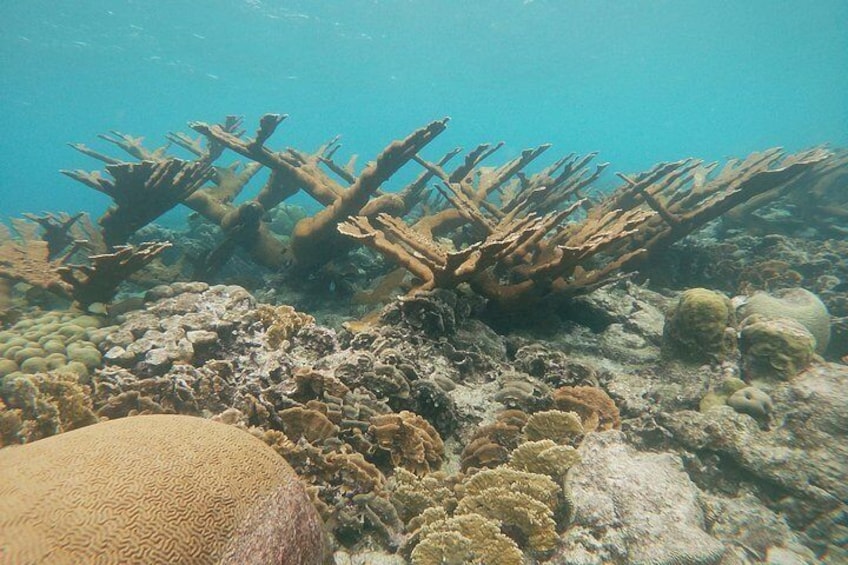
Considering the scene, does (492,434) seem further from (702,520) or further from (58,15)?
(58,15)

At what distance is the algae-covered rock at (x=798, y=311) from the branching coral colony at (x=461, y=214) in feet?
4.52

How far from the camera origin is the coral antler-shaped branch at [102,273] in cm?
474

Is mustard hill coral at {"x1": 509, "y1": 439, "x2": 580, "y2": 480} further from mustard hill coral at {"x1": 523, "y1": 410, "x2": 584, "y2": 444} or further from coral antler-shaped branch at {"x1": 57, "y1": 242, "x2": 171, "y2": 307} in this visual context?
coral antler-shaped branch at {"x1": 57, "y1": 242, "x2": 171, "y2": 307}

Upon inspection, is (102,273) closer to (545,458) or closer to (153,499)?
(153,499)

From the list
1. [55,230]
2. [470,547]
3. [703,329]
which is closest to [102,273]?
[55,230]

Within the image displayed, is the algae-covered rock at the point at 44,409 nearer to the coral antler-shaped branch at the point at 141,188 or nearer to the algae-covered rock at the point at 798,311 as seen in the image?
the coral antler-shaped branch at the point at 141,188

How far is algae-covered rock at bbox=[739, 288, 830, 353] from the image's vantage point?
4.52 metres

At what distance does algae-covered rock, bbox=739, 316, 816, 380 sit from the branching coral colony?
1471mm

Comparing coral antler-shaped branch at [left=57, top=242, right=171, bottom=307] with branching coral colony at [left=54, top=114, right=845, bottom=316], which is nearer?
branching coral colony at [left=54, top=114, right=845, bottom=316]

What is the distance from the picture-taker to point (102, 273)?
15.9ft

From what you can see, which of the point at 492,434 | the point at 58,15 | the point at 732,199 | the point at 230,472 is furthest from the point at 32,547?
the point at 58,15

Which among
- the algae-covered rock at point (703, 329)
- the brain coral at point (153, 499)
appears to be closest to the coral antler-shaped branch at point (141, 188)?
the brain coral at point (153, 499)

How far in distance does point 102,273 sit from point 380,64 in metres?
79.1

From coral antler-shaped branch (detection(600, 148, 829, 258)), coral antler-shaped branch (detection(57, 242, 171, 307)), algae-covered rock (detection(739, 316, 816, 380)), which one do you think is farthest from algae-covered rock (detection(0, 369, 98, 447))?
coral antler-shaped branch (detection(600, 148, 829, 258))
